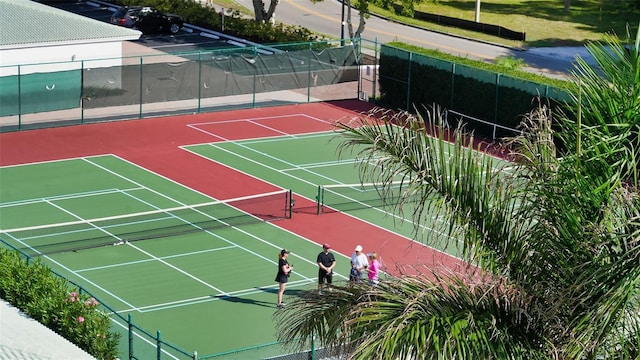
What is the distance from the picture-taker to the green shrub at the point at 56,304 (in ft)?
72.2

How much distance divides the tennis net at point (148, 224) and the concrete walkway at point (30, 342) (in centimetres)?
616

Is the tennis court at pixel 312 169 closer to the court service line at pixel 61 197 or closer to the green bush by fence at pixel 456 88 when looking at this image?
the court service line at pixel 61 197

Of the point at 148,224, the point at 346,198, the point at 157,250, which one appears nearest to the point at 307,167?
the point at 346,198

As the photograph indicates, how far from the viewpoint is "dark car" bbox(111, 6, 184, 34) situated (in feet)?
204

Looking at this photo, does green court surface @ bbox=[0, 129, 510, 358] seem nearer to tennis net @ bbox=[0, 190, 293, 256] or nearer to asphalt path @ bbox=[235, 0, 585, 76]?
tennis net @ bbox=[0, 190, 293, 256]

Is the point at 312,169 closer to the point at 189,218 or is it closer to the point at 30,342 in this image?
the point at 189,218

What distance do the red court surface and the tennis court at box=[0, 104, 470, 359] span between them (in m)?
0.07

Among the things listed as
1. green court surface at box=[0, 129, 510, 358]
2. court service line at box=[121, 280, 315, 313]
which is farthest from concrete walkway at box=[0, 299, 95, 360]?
court service line at box=[121, 280, 315, 313]

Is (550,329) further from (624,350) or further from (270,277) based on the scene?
(270,277)

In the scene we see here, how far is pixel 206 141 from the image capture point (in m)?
42.4

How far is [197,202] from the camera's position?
35.0 m

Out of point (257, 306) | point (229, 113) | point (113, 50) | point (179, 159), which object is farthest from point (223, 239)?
point (113, 50)

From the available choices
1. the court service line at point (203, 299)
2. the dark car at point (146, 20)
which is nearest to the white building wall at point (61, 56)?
the dark car at point (146, 20)

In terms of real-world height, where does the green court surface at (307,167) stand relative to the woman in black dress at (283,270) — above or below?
below
